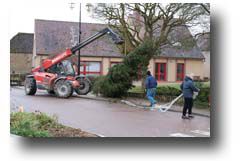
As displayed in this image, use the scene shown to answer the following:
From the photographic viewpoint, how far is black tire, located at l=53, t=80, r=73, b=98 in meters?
7.02

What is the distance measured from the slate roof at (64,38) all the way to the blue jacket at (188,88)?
1346 mm

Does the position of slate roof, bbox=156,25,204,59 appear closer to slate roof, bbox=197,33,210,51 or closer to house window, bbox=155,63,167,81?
slate roof, bbox=197,33,210,51

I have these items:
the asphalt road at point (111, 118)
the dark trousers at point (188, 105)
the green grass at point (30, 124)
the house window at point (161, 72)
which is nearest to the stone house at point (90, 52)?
the house window at point (161, 72)

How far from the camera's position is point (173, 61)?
716cm

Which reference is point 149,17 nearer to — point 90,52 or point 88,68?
point 90,52

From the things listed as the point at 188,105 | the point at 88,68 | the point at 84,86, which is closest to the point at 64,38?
the point at 88,68

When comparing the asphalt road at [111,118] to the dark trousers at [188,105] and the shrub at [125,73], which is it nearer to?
the dark trousers at [188,105]

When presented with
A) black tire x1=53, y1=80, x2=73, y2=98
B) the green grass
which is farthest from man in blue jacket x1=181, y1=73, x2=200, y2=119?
the green grass

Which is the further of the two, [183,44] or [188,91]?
[183,44]

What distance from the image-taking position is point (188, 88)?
7.00 m

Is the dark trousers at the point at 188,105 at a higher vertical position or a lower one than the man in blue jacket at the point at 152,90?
lower

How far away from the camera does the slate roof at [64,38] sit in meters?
6.84

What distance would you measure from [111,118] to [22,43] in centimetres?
185

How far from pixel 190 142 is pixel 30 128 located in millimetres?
2486
